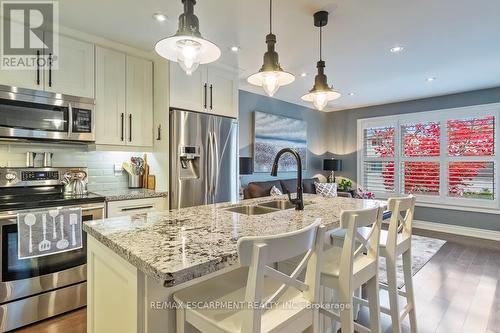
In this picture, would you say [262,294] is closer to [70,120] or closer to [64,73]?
[70,120]

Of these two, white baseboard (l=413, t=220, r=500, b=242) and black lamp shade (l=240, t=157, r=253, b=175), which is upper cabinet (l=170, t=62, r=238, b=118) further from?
white baseboard (l=413, t=220, r=500, b=242)

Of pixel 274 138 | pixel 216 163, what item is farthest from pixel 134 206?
pixel 274 138

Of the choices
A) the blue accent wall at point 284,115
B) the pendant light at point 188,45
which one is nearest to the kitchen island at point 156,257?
the pendant light at point 188,45

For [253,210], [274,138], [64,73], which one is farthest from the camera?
[274,138]

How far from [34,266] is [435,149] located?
592 cm

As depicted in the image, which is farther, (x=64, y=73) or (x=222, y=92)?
(x=222, y=92)

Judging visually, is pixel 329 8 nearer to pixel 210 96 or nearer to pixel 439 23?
pixel 439 23

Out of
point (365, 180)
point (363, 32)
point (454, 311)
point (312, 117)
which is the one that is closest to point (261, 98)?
point (312, 117)

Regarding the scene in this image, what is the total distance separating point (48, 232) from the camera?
200cm

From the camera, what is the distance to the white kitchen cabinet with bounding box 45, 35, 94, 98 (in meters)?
2.32

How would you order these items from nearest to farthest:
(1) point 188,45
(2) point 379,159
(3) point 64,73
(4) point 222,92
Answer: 1. (1) point 188,45
2. (3) point 64,73
3. (4) point 222,92
4. (2) point 379,159

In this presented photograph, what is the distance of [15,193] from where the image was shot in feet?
7.46

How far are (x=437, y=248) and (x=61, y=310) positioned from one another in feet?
15.1

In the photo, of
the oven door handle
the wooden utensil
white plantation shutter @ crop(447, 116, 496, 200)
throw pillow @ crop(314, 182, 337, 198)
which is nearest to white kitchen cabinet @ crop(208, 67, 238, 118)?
the wooden utensil
